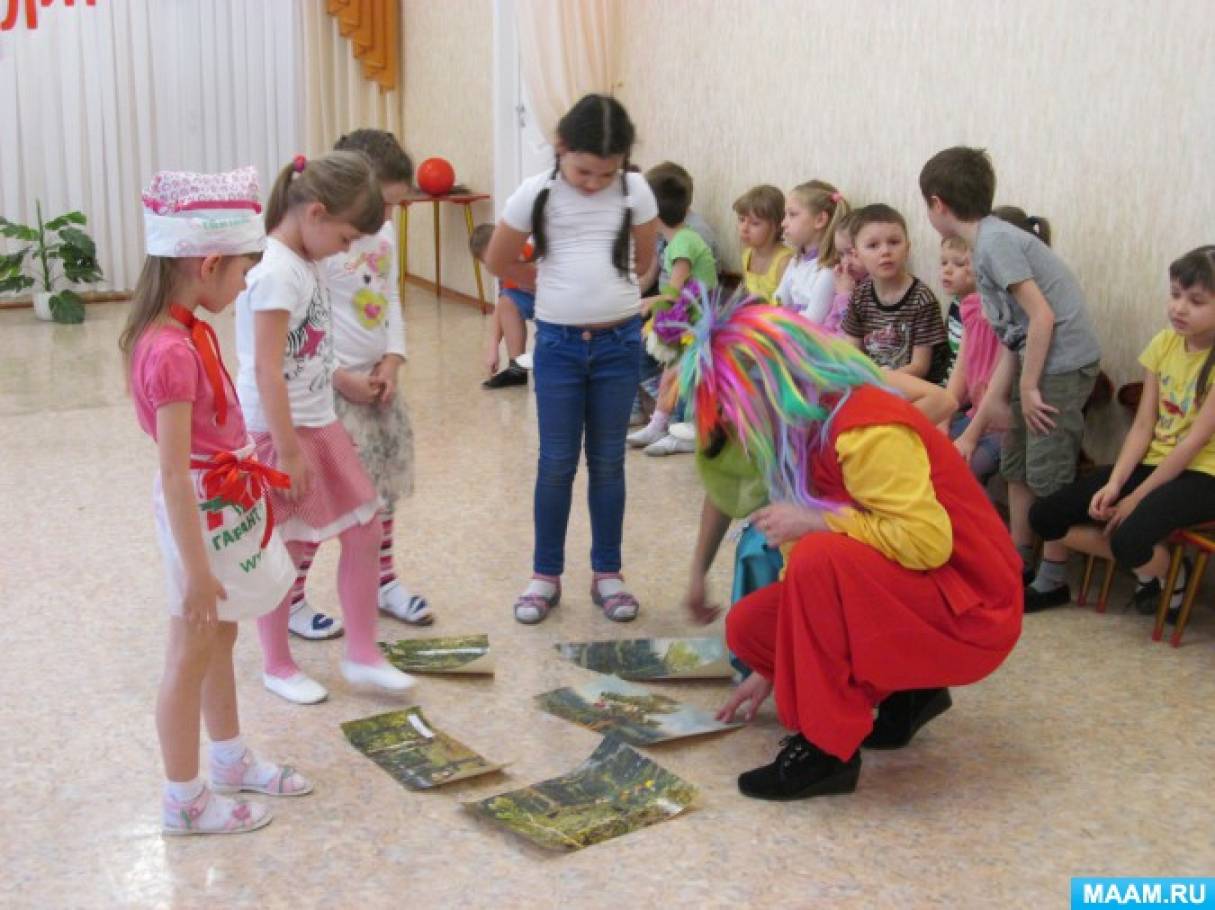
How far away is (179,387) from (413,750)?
887 mm

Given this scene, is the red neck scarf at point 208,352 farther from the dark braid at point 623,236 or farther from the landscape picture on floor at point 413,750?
the dark braid at point 623,236

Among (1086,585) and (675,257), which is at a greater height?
(675,257)

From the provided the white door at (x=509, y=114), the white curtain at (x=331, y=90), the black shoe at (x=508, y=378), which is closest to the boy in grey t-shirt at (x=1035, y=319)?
the black shoe at (x=508, y=378)

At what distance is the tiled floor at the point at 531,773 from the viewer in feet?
6.84

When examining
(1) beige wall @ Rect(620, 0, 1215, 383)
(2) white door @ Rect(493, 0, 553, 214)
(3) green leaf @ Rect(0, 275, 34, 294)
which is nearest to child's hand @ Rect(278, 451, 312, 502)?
(1) beige wall @ Rect(620, 0, 1215, 383)

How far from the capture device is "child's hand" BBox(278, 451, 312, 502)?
8.28 feet

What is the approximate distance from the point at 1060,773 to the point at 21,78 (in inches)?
286

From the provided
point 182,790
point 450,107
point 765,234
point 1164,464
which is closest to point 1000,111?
point 765,234

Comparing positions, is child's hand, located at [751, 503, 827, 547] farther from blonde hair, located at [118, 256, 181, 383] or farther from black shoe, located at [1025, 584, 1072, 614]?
black shoe, located at [1025, 584, 1072, 614]

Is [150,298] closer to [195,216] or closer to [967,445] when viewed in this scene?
[195,216]

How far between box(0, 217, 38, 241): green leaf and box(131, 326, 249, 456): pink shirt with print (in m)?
5.94

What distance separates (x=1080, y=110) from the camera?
12.1 feet

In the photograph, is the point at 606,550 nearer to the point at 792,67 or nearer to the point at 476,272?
the point at 792,67

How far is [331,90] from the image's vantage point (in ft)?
27.9
